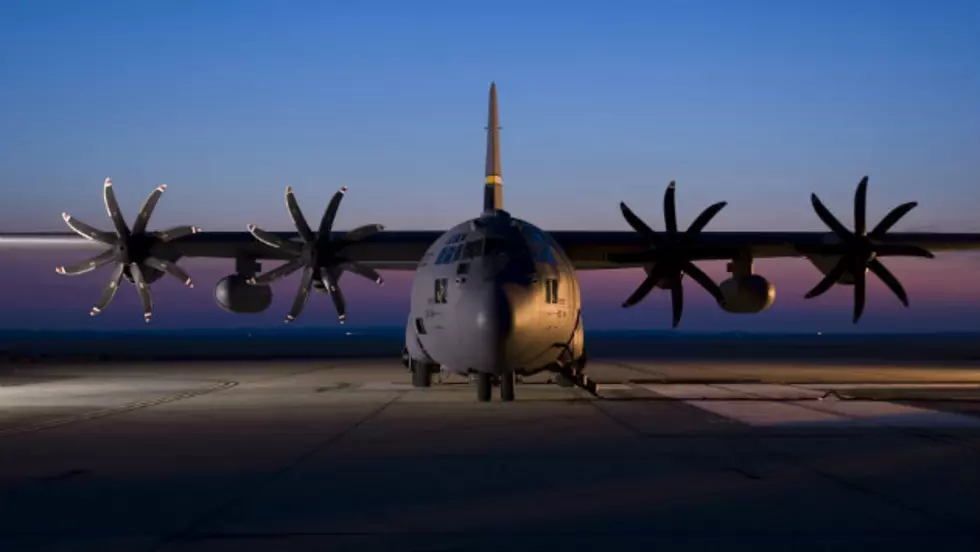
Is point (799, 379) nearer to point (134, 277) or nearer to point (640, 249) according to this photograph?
point (640, 249)

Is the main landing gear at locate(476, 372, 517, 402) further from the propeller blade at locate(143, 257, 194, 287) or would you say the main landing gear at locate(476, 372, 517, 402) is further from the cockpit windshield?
the propeller blade at locate(143, 257, 194, 287)

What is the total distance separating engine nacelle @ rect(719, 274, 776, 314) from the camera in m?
28.4

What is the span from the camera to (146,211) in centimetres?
2786

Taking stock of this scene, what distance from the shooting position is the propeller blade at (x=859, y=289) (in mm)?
27438

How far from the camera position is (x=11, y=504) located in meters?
9.40

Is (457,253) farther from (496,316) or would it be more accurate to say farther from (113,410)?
(113,410)

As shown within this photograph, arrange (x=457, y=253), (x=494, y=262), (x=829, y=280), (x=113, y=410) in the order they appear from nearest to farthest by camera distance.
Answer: (x=113, y=410) < (x=494, y=262) < (x=457, y=253) < (x=829, y=280)

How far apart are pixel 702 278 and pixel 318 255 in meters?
9.65

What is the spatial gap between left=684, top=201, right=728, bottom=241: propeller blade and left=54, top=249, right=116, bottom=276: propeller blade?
1523 cm

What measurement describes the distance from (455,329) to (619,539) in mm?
12411

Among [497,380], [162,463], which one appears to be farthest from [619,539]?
[497,380]

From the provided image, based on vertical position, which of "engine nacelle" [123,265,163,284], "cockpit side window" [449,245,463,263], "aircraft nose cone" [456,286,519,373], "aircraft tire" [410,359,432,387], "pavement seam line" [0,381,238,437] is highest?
"cockpit side window" [449,245,463,263]

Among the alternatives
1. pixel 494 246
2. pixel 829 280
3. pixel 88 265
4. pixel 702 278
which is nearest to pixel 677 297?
pixel 702 278

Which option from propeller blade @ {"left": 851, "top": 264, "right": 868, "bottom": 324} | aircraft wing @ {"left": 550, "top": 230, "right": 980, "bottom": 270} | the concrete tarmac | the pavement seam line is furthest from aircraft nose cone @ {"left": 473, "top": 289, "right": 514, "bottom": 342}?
propeller blade @ {"left": 851, "top": 264, "right": 868, "bottom": 324}
